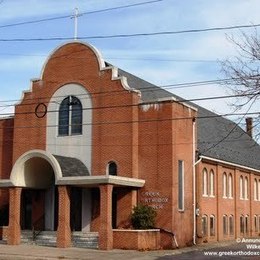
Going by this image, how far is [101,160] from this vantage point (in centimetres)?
3250

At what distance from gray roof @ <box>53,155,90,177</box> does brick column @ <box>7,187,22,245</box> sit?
9.80 feet

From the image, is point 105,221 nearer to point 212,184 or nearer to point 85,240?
point 85,240

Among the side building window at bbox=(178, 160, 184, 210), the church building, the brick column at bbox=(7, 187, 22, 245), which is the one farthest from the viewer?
the side building window at bbox=(178, 160, 184, 210)

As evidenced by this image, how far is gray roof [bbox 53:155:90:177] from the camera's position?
30.9 m

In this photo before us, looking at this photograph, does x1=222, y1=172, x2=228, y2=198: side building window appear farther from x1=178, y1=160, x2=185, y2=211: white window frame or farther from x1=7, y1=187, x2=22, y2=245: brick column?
x1=7, y1=187, x2=22, y2=245: brick column

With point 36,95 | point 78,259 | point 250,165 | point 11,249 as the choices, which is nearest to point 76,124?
point 36,95

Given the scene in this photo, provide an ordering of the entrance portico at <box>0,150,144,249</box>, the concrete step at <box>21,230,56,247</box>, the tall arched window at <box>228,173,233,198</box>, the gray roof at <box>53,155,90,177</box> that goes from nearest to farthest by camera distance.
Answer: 1. the entrance portico at <box>0,150,144,249</box>
2. the gray roof at <box>53,155,90,177</box>
3. the concrete step at <box>21,230,56,247</box>
4. the tall arched window at <box>228,173,233,198</box>

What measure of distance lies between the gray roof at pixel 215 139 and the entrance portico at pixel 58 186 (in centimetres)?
628

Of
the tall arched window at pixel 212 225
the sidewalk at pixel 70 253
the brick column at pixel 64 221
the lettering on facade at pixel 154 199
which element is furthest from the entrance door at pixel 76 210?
the tall arched window at pixel 212 225

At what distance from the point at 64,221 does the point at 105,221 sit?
241 cm

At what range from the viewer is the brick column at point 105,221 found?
28219 mm

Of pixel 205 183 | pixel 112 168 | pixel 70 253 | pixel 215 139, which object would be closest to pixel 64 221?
pixel 70 253

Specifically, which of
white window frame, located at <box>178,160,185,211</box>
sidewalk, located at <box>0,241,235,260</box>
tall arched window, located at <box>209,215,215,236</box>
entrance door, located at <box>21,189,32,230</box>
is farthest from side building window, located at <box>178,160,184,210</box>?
entrance door, located at <box>21,189,32,230</box>

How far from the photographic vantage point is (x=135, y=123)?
31906 mm
